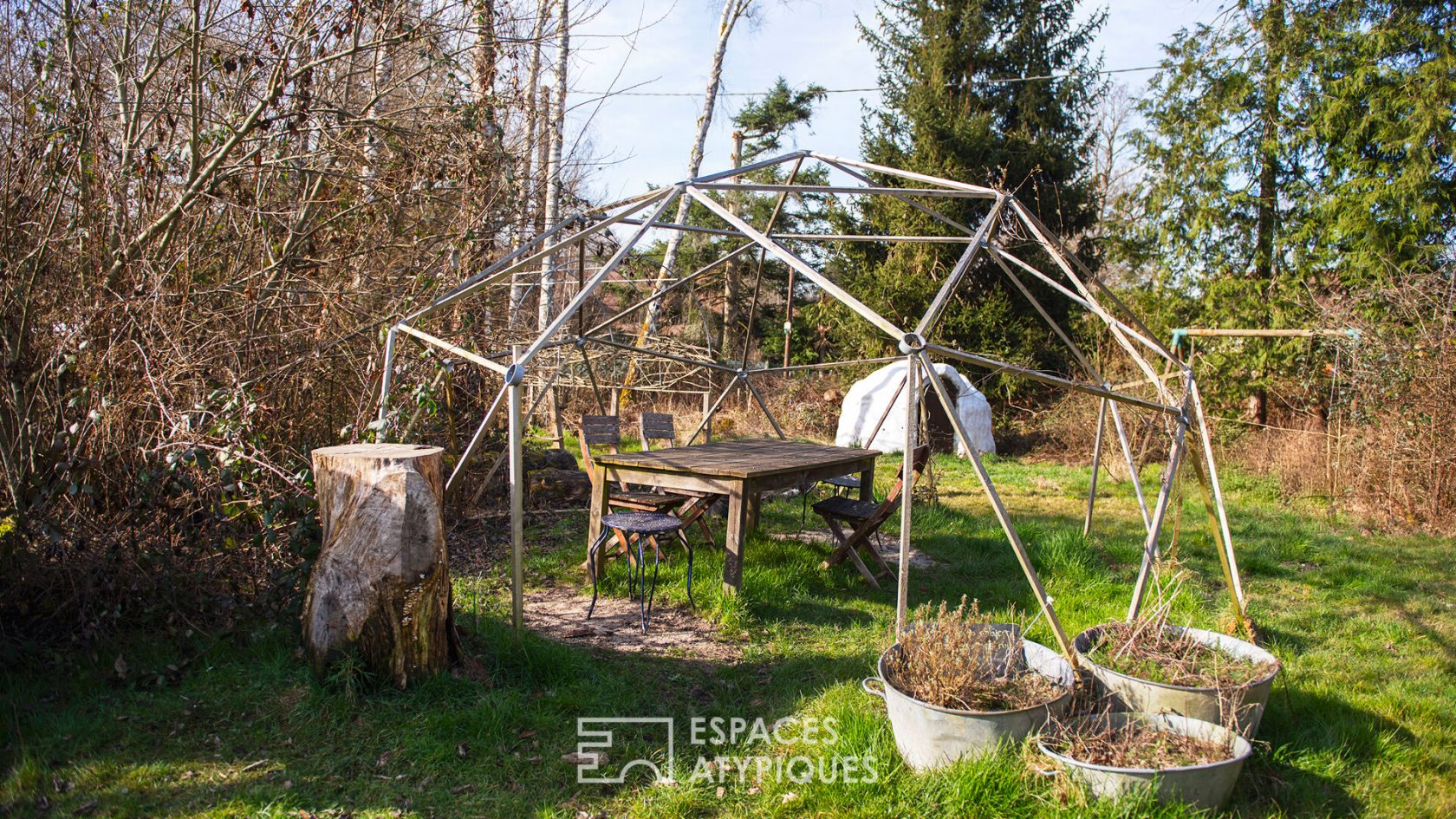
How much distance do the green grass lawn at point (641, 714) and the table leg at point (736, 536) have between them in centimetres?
15

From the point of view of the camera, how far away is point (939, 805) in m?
3.21

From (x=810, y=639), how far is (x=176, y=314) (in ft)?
13.5

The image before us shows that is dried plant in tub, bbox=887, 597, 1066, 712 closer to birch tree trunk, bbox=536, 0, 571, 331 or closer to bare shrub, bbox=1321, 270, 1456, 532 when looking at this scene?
birch tree trunk, bbox=536, 0, 571, 331

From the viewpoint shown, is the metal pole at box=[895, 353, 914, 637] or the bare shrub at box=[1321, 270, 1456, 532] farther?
the bare shrub at box=[1321, 270, 1456, 532]

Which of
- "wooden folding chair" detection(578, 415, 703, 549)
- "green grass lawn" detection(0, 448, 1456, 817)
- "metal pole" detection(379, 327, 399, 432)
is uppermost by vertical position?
"metal pole" detection(379, 327, 399, 432)

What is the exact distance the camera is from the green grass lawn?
3318 mm

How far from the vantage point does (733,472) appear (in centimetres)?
575

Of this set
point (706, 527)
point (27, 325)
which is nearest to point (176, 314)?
point (27, 325)

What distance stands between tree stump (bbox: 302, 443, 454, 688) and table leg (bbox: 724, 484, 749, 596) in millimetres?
2105

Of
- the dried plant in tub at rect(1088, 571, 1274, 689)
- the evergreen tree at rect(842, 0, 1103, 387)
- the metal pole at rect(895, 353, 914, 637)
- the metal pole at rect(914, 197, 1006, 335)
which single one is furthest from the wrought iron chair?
the evergreen tree at rect(842, 0, 1103, 387)

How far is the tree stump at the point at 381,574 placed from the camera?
399 centimetres

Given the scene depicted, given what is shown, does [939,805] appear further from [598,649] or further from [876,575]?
[876,575]

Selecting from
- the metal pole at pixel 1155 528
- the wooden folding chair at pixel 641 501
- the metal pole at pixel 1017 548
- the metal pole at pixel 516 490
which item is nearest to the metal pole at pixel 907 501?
the metal pole at pixel 1017 548

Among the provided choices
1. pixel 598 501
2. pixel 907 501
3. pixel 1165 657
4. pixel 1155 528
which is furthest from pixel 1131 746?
pixel 598 501
